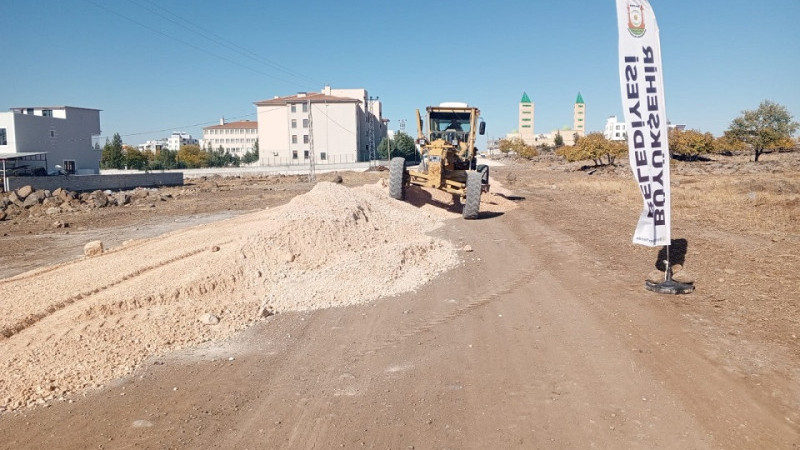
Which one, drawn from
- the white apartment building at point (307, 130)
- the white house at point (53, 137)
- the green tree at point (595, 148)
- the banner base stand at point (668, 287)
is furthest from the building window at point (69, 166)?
the banner base stand at point (668, 287)

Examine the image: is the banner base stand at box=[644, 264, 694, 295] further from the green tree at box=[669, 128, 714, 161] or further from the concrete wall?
the green tree at box=[669, 128, 714, 161]

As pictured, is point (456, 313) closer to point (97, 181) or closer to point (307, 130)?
point (97, 181)

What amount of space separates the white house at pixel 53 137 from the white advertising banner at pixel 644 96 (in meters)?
47.6

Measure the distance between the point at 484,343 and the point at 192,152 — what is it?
98.0m

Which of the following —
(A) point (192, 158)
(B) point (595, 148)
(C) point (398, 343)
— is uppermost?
(A) point (192, 158)

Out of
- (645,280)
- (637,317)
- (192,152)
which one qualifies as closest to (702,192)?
(645,280)

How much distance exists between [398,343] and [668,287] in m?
4.42

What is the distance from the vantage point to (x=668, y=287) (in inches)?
323

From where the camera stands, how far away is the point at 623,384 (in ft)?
17.0

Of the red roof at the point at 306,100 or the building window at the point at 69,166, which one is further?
the red roof at the point at 306,100

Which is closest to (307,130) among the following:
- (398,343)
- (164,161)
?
(164,161)

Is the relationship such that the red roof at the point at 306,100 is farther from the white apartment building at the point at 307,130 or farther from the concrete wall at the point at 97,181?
the concrete wall at the point at 97,181

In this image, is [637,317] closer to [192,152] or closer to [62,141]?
[62,141]

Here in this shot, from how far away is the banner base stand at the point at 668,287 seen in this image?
8.13m
